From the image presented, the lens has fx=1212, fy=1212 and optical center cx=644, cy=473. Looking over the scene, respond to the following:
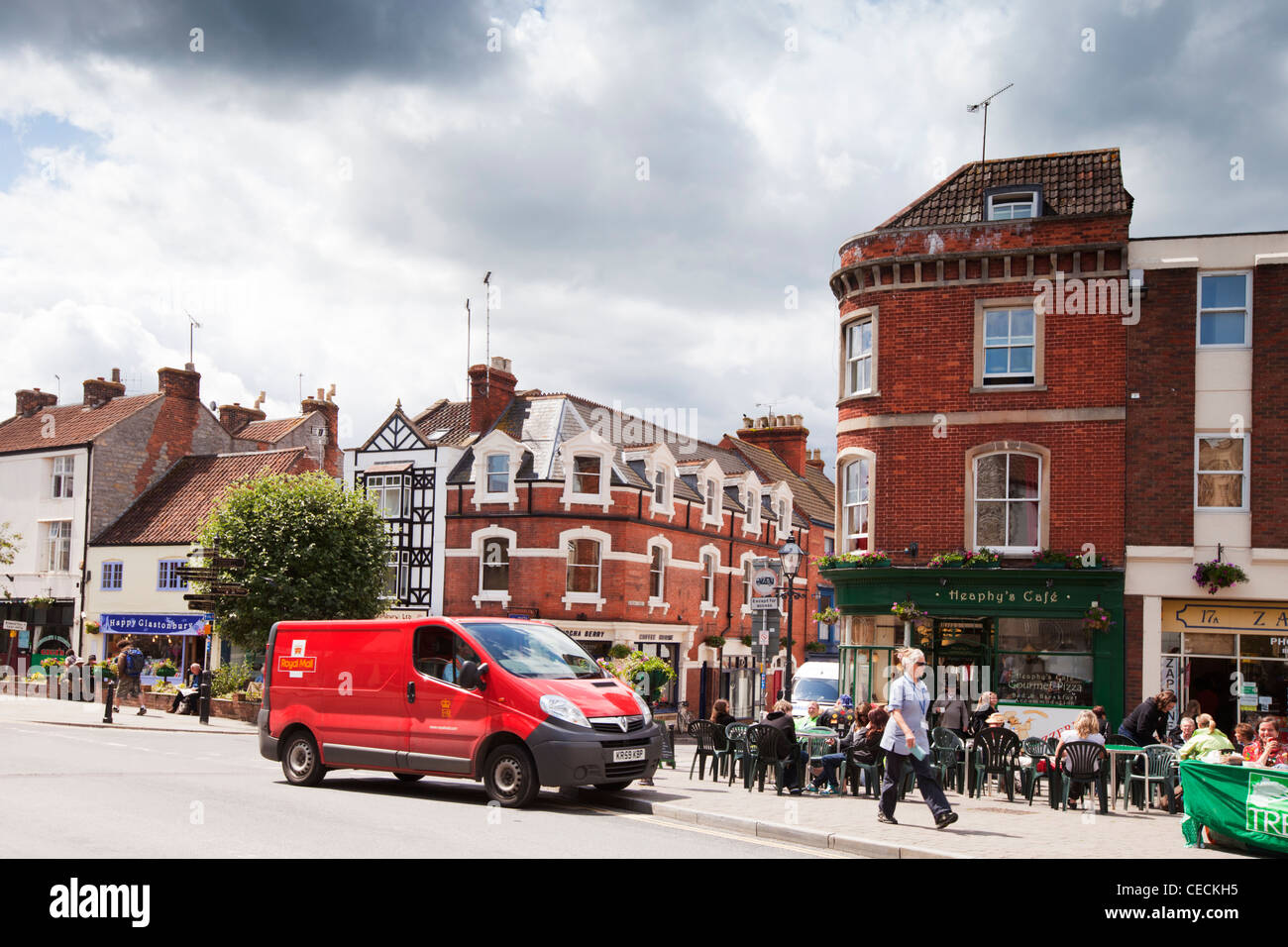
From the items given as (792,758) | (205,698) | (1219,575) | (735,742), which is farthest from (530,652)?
(205,698)

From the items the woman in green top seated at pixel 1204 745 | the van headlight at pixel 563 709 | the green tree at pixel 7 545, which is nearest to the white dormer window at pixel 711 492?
the green tree at pixel 7 545

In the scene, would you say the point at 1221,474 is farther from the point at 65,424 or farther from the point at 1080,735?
the point at 65,424

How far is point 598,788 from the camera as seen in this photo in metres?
14.9

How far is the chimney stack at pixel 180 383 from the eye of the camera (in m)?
48.9

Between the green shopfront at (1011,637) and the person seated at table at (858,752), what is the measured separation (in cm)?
680

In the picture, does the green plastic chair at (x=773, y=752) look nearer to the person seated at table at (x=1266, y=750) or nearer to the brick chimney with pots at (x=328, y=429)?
the person seated at table at (x=1266, y=750)

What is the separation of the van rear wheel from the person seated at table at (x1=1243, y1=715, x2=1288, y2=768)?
1103cm

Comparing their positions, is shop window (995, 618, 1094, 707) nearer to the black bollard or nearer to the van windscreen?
the van windscreen

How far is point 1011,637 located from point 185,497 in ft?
109

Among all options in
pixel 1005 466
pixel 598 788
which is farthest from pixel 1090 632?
pixel 598 788

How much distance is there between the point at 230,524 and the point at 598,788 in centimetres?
2076

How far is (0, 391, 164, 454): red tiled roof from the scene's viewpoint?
4731cm
